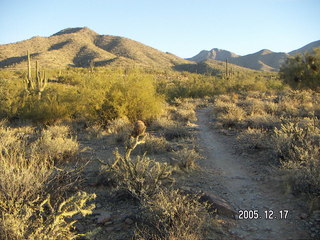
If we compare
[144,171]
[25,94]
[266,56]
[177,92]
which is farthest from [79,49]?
[266,56]

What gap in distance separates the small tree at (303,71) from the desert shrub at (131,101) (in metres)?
13.6

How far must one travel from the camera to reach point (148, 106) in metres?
11.4

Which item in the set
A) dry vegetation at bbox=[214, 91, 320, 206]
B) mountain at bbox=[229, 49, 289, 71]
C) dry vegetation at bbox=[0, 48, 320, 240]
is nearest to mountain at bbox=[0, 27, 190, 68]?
dry vegetation at bbox=[0, 48, 320, 240]

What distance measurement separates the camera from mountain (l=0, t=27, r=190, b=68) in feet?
175

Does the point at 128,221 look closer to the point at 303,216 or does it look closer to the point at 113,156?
the point at 303,216

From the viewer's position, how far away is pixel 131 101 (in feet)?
36.2

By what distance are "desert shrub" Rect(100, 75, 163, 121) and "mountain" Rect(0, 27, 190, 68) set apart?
127ft

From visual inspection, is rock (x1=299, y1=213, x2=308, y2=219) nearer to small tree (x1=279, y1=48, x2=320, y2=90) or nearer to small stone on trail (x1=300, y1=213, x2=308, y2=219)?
small stone on trail (x1=300, y1=213, x2=308, y2=219)

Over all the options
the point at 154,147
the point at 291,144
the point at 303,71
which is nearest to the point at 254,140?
the point at 291,144

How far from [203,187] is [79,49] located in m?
69.0

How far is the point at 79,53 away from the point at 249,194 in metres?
66.3

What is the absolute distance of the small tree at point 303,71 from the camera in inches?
723

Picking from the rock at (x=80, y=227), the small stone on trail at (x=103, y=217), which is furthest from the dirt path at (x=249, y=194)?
the rock at (x=80, y=227)

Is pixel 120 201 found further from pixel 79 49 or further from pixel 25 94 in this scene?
pixel 79 49
